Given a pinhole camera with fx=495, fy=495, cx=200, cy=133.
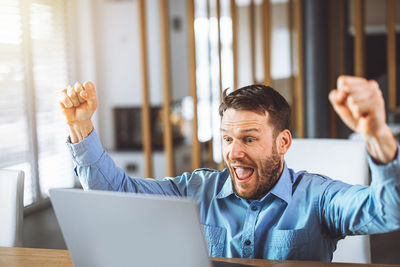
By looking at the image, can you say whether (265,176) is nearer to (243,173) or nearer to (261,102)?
(243,173)

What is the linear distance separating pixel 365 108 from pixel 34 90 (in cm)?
392

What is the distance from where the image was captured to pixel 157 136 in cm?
547

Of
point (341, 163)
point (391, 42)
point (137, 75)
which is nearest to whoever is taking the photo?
point (341, 163)

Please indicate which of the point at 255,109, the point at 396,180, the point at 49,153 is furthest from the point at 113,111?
the point at 396,180

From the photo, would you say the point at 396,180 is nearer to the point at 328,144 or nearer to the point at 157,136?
the point at 328,144

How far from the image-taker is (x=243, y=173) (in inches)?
54.3

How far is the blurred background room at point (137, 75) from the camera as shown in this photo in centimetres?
350

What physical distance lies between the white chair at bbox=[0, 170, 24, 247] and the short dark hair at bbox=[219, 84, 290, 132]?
0.72m

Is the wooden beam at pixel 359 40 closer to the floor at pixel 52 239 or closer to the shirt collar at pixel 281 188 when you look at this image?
the floor at pixel 52 239

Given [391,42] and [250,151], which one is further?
[391,42]

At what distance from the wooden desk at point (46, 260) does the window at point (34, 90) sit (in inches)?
109

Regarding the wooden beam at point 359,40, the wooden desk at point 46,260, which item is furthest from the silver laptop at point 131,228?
the wooden beam at point 359,40

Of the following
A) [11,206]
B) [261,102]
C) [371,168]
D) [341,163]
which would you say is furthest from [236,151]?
[11,206]

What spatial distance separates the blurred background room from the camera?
3496mm
